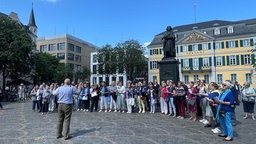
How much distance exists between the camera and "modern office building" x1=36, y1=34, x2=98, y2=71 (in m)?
71.6

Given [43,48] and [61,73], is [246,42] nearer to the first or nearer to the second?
[61,73]

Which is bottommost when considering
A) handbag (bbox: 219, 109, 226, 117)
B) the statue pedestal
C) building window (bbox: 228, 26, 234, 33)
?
handbag (bbox: 219, 109, 226, 117)

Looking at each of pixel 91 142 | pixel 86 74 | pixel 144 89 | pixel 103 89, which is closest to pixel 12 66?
pixel 103 89

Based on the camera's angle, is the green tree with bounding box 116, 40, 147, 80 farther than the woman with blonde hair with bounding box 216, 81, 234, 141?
Yes

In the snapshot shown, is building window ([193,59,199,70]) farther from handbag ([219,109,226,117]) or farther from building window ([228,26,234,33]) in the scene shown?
handbag ([219,109,226,117])

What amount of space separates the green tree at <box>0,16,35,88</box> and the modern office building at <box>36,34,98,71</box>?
132 ft

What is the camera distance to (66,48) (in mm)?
70938

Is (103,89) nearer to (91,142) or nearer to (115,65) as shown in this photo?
(91,142)

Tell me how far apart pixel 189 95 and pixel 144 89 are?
12.1ft

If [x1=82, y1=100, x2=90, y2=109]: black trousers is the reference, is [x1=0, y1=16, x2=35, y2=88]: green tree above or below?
above

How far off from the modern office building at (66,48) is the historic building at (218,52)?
37829 mm

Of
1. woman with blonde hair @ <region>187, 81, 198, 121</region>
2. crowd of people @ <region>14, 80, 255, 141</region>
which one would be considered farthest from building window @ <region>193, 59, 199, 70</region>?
woman with blonde hair @ <region>187, 81, 198, 121</region>

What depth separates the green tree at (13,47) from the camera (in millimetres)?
27828

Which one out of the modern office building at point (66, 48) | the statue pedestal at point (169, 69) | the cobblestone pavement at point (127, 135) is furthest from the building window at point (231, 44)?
the modern office building at point (66, 48)
